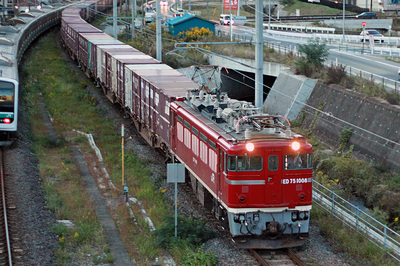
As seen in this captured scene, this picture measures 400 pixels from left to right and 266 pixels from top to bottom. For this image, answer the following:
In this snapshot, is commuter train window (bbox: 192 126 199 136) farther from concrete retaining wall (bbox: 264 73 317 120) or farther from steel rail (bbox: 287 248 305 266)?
concrete retaining wall (bbox: 264 73 317 120)

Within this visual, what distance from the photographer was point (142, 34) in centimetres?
6128

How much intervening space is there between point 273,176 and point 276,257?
6.79ft

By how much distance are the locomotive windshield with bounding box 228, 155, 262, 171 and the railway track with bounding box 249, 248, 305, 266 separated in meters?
2.16

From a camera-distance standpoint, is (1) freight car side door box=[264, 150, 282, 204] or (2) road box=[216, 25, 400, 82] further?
(2) road box=[216, 25, 400, 82]

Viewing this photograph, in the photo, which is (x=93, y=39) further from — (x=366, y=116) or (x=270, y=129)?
(x=270, y=129)

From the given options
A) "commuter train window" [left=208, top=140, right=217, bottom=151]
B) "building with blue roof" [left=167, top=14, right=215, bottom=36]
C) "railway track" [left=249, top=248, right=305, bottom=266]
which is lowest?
"railway track" [left=249, top=248, right=305, bottom=266]

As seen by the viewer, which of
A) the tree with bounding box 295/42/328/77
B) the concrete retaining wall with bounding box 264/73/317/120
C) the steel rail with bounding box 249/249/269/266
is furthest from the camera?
the tree with bounding box 295/42/328/77

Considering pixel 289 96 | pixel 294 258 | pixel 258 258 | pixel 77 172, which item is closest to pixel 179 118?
pixel 77 172

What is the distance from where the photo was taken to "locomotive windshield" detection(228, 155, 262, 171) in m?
15.3

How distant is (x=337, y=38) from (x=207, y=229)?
142 feet

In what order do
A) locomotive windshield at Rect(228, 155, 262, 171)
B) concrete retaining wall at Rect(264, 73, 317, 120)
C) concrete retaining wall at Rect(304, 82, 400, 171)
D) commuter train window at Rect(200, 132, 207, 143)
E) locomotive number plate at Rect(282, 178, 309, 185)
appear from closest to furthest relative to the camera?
locomotive windshield at Rect(228, 155, 262, 171), locomotive number plate at Rect(282, 178, 309, 185), commuter train window at Rect(200, 132, 207, 143), concrete retaining wall at Rect(304, 82, 400, 171), concrete retaining wall at Rect(264, 73, 317, 120)

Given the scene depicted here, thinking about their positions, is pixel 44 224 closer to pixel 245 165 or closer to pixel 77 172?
pixel 245 165

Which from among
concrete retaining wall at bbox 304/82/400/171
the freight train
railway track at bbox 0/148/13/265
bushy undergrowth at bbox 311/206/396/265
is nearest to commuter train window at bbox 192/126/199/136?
the freight train

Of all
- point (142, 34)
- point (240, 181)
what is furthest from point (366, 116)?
point (142, 34)
